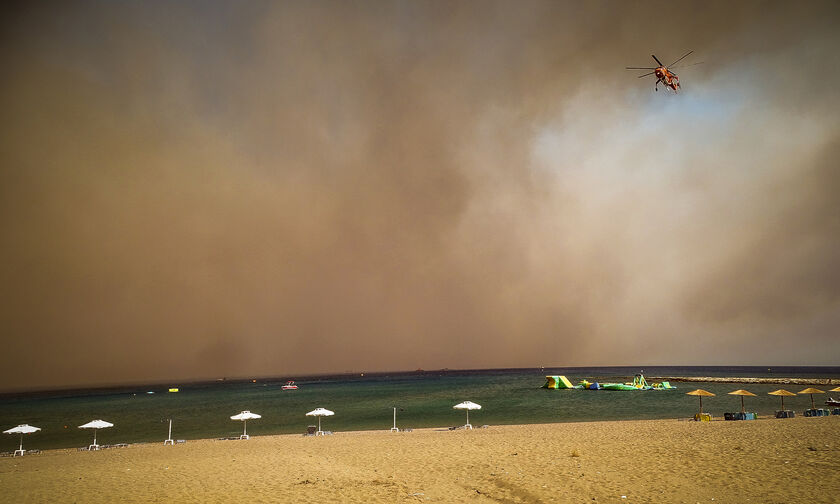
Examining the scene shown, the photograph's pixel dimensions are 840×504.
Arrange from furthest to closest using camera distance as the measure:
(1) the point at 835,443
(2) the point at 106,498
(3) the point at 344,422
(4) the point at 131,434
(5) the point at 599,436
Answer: (3) the point at 344,422, (4) the point at 131,434, (5) the point at 599,436, (1) the point at 835,443, (2) the point at 106,498

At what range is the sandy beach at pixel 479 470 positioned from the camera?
12.7 metres

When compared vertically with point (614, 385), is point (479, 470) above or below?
above

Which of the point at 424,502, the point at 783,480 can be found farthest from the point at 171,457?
the point at 783,480

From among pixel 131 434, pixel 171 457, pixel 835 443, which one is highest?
pixel 835 443

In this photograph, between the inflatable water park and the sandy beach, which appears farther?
the inflatable water park

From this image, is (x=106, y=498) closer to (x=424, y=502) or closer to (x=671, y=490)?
(x=424, y=502)

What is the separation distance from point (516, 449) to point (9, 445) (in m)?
40.6

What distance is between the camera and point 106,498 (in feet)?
46.4

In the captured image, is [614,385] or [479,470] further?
[614,385]

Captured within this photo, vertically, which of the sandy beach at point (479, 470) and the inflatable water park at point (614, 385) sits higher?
the sandy beach at point (479, 470)

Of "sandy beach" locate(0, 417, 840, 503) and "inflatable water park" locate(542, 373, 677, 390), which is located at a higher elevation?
"sandy beach" locate(0, 417, 840, 503)

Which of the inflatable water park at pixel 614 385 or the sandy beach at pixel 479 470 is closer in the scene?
the sandy beach at pixel 479 470

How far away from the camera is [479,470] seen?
16203 mm

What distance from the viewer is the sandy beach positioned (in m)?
12.7
